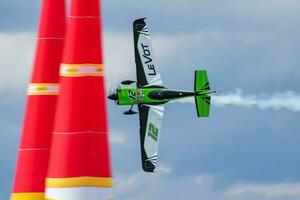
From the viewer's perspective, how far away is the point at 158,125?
48.1m

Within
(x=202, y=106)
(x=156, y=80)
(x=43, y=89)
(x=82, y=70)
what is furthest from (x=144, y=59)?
(x=82, y=70)

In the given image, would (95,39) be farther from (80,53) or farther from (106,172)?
(106,172)

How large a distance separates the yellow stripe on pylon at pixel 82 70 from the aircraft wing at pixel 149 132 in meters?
32.5

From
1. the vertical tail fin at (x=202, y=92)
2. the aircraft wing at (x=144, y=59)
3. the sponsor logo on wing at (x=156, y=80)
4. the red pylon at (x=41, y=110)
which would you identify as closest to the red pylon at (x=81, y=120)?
the red pylon at (x=41, y=110)

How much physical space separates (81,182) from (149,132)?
113 feet

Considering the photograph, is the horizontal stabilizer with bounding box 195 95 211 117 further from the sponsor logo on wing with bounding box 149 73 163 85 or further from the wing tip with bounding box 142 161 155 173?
the wing tip with bounding box 142 161 155 173

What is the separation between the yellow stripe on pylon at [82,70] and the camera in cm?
1346

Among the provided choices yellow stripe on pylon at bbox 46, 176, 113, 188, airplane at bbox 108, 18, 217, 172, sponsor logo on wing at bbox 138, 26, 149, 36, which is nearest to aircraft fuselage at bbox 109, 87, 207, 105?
airplane at bbox 108, 18, 217, 172

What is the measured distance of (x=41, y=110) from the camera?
16641 millimetres

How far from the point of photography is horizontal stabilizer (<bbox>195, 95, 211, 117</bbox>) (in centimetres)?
4622

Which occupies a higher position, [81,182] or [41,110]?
[41,110]

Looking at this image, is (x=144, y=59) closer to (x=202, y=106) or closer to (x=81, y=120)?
(x=202, y=106)

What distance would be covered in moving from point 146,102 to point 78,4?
3293cm

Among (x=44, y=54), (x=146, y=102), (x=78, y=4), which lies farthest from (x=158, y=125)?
(x=78, y=4)
